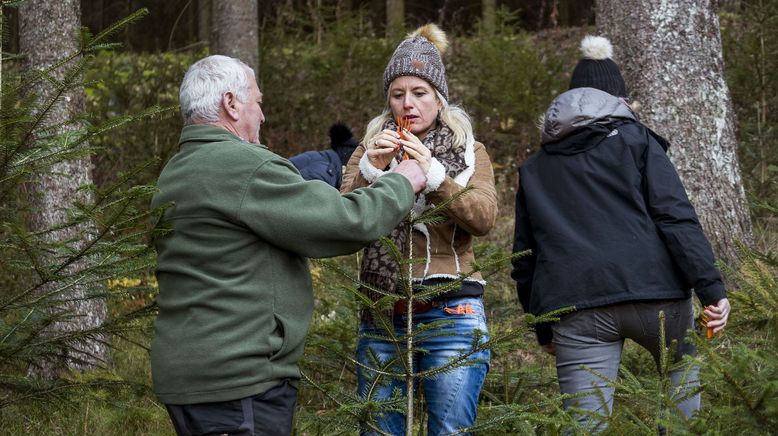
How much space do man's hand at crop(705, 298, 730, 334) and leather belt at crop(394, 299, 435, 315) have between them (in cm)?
104

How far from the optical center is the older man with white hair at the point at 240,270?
2826mm

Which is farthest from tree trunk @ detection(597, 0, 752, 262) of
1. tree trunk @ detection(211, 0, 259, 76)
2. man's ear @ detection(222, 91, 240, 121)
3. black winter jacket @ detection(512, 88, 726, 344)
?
tree trunk @ detection(211, 0, 259, 76)

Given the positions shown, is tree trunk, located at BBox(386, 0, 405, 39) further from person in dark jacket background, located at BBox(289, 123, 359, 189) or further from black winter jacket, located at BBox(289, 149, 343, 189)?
black winter jacket, located at BBox(289, 149, 343, 189)

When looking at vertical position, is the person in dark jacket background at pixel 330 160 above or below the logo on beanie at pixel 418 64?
below

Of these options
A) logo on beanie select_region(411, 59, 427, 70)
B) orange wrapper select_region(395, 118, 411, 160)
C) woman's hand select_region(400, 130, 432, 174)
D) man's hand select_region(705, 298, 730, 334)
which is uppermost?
logo on beanie select_region(411, 59, 427, 70)

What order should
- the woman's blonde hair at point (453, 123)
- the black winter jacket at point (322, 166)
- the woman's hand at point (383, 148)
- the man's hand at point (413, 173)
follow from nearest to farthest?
1. the man's hand at point (413, 173)
2. the woman's hand at point (383, 148)
3. the woman's blonde hair at point (453, 123)
4. the black winter jacket at point (322, 166)

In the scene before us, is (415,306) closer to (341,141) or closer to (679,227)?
(679,227)

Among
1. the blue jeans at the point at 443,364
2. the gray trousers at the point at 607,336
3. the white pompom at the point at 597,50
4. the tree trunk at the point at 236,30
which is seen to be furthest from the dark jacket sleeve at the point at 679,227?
the tree trunk at the point at 236,30

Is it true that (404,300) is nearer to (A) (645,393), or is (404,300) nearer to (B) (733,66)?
(A) (645,393)

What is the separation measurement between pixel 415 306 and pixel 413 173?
655 millimetres

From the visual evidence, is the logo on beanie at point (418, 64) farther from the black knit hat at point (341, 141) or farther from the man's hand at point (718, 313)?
the black knit hat at point (341, 141)

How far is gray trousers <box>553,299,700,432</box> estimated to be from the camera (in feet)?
12.0

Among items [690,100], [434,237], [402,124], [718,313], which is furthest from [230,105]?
[690,100]

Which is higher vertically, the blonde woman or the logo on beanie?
the logo on beanie
